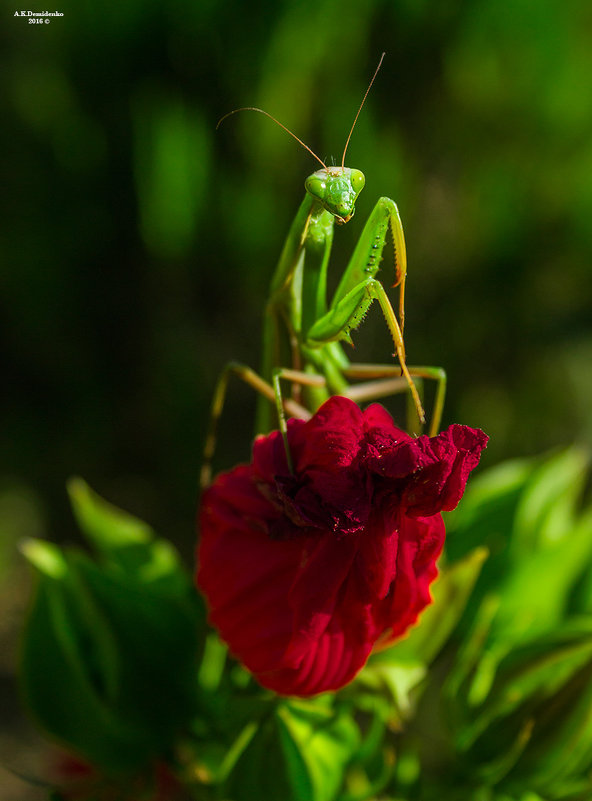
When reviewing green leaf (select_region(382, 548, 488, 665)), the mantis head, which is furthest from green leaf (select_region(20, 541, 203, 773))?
the mantis head

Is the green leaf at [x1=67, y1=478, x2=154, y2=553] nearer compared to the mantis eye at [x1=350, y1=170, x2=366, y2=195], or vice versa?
the mantis eye at [x1=350, y1=170, x2=366, y2=195]

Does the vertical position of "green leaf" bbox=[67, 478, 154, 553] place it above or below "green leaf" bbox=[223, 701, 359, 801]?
above

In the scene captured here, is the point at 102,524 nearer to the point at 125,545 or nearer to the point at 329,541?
the point at 125,545

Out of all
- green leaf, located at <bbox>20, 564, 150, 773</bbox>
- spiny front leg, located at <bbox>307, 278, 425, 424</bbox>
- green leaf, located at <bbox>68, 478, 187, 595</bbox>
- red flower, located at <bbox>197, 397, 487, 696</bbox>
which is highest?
spiny front leg, located at <bbox>307, 278, 425, 424</bbox>

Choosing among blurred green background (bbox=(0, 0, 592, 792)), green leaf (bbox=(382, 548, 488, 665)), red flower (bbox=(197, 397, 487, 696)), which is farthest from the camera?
blurred green background (bbox=(0, 0, 592, 792))

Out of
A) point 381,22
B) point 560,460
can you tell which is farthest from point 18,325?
point 560,460

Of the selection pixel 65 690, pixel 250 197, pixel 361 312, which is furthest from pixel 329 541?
pixel 250 197

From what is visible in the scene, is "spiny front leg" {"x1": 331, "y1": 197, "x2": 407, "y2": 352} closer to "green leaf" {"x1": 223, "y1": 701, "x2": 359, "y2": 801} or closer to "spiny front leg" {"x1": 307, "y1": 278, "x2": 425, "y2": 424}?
"spiny front leg" {"x1": 307, "y1": 278, "x2": 425, "y2": 424}
